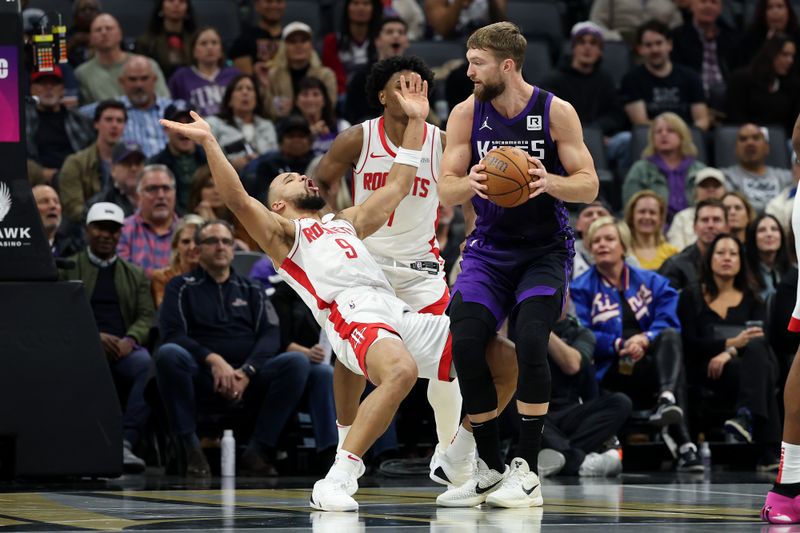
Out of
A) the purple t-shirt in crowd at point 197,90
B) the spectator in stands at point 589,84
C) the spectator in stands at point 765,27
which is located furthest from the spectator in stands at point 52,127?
the spectator in stands at point 765,27

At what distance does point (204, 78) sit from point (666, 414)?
575cm

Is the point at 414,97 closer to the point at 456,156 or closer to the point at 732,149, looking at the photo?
the point at 456,156

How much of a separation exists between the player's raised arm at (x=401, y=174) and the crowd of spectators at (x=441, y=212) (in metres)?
2.94

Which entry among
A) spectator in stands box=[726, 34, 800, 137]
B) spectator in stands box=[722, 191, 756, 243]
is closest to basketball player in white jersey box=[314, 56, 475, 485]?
spectator in stands box=[722, 191, 756, 243]

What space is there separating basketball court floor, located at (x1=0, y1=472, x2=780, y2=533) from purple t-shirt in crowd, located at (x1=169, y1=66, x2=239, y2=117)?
5.08 meters

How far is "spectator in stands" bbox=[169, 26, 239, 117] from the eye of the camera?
13.1m

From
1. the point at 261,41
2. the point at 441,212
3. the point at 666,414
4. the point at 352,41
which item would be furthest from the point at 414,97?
the point at 352,41

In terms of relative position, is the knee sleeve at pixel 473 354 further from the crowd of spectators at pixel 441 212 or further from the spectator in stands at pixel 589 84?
the spectator in stands at pixel 589 84

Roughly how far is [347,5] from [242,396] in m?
5.83

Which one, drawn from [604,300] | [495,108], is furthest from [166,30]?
[495,108]

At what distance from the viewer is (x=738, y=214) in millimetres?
11930

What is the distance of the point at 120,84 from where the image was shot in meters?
12.9

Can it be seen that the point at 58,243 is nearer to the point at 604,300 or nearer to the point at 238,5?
the point at 604,300

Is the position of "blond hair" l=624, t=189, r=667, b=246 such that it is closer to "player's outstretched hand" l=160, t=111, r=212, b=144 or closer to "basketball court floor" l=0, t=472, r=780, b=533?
"basketball court floor" l=0, t=472, r=780, b=533
